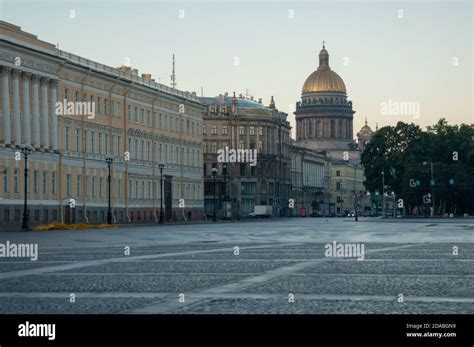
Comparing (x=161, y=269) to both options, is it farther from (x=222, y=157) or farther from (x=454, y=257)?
(x=222, y=157)

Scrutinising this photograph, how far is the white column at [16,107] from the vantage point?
81062mm

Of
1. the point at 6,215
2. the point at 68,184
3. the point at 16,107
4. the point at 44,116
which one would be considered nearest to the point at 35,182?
the point at 44,116

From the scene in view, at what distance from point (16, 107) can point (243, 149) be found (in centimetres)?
10430

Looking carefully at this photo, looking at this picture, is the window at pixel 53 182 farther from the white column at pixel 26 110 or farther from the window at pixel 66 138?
the white column at pixel 26 110

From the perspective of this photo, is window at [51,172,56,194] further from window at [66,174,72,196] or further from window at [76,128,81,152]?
window at [76,128,81,152]

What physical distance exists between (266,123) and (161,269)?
162653 mm

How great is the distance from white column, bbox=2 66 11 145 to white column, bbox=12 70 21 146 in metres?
0.97

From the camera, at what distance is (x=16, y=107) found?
268 feet

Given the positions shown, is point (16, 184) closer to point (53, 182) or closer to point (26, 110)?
point (26, 110)

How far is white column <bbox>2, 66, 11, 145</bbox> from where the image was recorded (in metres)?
79.3

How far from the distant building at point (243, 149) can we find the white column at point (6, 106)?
93.0 meters

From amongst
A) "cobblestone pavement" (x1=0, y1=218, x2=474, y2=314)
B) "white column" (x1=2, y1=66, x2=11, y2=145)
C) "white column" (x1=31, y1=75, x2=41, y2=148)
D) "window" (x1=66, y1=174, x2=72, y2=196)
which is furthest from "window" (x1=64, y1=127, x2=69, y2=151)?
"cobblestone pavement" (x1=0, y1=218, x2=474, y2=314)

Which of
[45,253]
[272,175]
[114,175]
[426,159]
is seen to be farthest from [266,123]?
[45,253]
